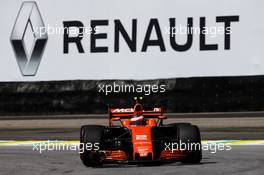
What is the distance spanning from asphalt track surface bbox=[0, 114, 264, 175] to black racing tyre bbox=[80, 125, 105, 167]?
6.2 inches

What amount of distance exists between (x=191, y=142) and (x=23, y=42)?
28.7ft

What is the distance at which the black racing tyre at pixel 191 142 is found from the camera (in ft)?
30.1

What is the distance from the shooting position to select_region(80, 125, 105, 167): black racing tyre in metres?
9.29

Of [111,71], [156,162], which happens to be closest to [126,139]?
[156,162]

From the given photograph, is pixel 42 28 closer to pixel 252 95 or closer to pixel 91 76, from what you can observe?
pixel 91 76

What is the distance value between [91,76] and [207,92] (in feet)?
9.07

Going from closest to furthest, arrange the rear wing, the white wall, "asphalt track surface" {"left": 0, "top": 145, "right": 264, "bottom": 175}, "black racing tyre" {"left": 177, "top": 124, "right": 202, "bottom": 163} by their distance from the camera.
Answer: "asphalt track surface" {"left": 0, "top": 145, "right": 264, "bottom": 175}
"black racing tyre" {"left": 177, "top": 124, "right": 202, "bottom": 163}
the rear wing
the white wall

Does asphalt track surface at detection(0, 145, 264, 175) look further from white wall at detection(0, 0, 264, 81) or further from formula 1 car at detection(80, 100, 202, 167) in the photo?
white wall at detection(0, 0, 264, 81)

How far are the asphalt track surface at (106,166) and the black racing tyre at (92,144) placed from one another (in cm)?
16

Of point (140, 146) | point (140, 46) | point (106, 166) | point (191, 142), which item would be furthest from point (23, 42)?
point (191, 142)

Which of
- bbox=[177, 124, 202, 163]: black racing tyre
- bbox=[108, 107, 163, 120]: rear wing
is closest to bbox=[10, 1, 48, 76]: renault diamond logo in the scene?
bbox=[108, 107, 163, 120]: rear wing

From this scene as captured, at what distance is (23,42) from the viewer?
56.4 feet

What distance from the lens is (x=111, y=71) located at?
16516mm

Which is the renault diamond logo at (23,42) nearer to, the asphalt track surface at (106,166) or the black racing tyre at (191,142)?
the asphalt track surface at (106,166)
